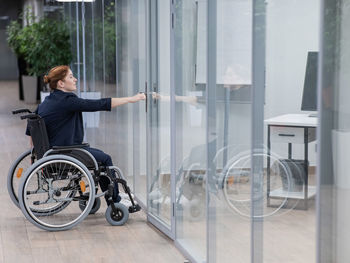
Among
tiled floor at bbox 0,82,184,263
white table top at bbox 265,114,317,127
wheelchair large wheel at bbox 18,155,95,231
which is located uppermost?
white table top at bbox 265,114,317,127

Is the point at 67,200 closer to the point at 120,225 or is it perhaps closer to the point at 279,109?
the point at 120,225

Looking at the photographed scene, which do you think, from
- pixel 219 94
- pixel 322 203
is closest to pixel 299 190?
pixel 322 203

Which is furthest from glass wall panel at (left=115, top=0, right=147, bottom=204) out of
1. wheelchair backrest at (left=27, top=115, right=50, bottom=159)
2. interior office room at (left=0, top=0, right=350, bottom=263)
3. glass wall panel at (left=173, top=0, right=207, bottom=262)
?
glass wall panel at (left=173, top=0, right=207, bottom=262)

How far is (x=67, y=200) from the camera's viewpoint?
15.0ft

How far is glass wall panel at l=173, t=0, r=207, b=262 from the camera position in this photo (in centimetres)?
365

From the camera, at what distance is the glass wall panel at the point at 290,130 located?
7.71 feet

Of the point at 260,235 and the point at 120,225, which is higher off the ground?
the point at 260,235

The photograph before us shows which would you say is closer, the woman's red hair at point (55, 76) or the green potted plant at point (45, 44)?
the woman's red hair at point (55, 76)

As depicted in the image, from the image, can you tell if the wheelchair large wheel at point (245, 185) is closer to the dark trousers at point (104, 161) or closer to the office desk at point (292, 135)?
the office desk at point (292, 135)

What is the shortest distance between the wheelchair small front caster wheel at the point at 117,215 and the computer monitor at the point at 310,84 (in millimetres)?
2485

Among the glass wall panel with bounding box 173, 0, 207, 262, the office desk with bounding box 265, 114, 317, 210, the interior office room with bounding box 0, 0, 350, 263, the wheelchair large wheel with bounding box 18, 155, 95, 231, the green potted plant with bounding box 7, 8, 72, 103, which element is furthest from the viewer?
the green potted plant with bounding box 7, 8, 72, 103

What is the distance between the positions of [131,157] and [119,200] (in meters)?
0.92

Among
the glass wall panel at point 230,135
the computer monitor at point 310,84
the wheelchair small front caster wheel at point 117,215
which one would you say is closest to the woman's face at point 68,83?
the wheelchair small front caster wheel at point 117,215

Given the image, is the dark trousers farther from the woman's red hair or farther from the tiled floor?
the woman's red hair
